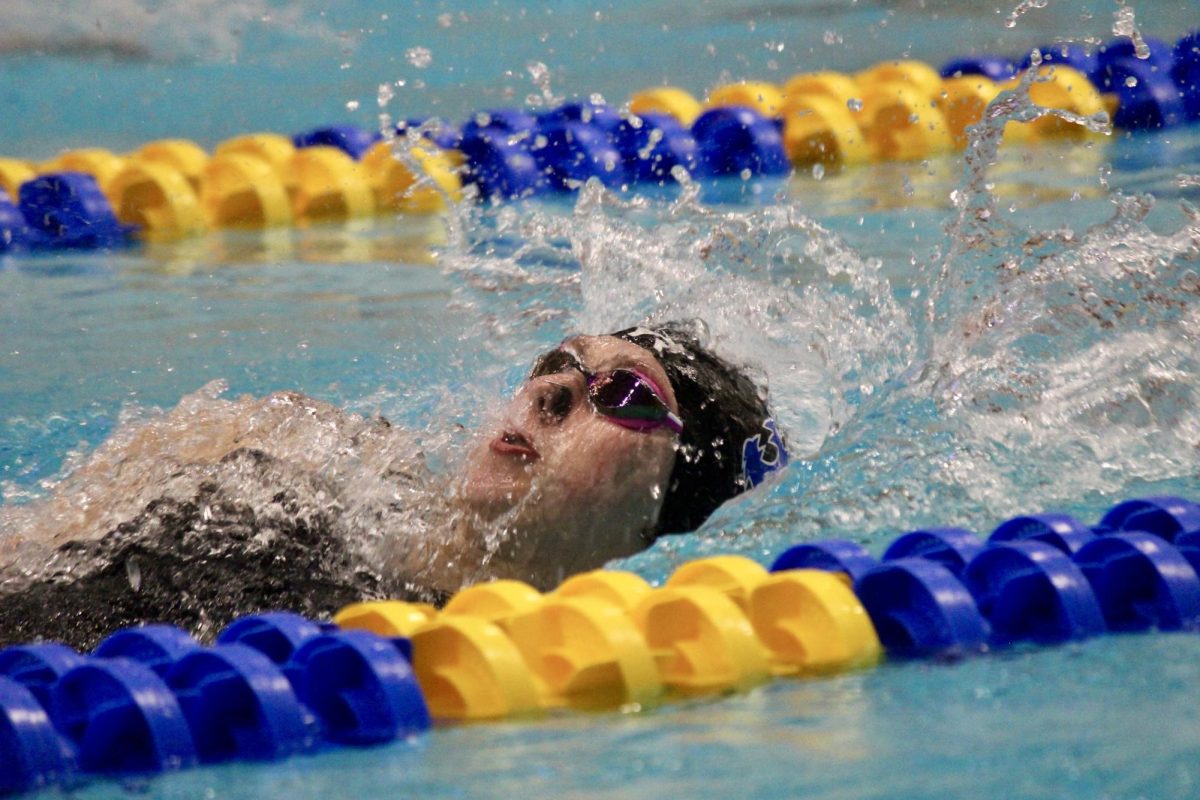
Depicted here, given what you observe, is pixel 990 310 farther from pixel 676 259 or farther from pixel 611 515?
pixel 611 515

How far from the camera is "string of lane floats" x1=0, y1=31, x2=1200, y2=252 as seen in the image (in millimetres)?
5805

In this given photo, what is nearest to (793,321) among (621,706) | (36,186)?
(621,706)

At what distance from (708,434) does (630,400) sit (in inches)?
5.8

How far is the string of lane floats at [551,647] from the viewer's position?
1512mm

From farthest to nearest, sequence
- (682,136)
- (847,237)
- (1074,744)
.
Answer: (682,136)
(847,237)
(1074,744)

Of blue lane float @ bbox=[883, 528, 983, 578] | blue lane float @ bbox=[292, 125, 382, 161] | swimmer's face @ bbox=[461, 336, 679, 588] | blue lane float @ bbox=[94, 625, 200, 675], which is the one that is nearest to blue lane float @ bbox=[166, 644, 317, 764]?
blue lane float @ bbox=[94, 625, 200, 675]

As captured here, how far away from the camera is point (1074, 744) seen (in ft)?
4.71

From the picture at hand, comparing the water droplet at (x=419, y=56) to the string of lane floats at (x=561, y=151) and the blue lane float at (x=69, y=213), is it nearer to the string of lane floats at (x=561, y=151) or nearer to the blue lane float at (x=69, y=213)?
the string of lane floats at (x=561, y=151)

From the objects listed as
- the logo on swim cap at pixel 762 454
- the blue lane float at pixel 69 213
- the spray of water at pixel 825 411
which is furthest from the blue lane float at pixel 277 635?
the blue lane float at pixel 69 213

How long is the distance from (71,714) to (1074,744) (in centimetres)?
100

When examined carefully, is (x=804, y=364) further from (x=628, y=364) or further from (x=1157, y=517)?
(x=1157, y=517)

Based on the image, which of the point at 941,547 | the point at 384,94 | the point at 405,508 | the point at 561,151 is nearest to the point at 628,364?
the point at 405,508

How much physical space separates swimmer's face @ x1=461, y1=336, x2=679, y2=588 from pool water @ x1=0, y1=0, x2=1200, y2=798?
165 millimetres

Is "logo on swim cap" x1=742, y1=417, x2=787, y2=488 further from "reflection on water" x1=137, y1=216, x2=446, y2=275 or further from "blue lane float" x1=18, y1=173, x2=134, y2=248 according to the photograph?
"blue lane float" x1=18, y1=173, x2=134, y2=248
